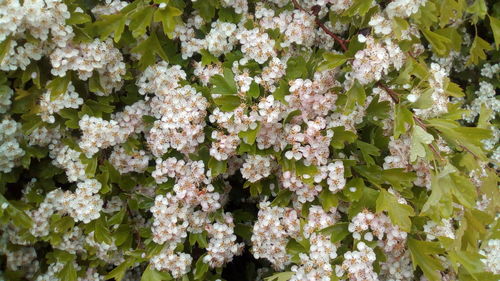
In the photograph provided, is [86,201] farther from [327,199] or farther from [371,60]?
[371,60]

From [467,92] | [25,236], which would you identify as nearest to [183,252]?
[25,236]

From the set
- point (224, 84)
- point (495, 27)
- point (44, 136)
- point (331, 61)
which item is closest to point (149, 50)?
point (224, 84)

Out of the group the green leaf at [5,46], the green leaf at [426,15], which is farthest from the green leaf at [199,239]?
the green leaf at [426,15]

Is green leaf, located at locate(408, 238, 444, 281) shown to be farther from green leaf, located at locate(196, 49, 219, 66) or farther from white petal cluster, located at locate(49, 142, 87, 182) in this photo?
white petal cluster, located at locate(49, 142, 87, 182)

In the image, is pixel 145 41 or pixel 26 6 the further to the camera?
pixel 145 41

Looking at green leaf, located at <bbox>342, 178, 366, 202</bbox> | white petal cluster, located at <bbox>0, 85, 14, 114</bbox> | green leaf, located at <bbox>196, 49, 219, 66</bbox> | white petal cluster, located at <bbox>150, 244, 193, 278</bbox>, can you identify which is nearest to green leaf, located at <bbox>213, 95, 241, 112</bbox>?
green leaf, located at <bbox>196, 49, 219, 66</bbox>

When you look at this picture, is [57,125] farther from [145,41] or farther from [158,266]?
[158,266]

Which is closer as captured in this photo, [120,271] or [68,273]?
[120,271]
